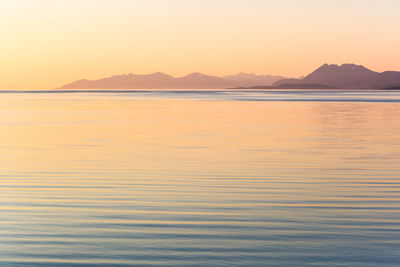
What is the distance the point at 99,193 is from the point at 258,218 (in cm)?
399

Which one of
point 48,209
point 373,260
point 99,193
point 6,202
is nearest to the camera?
point 373,260

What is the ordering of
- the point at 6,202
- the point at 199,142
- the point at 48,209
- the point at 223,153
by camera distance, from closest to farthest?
the point at 48,209 < the point at 6,202 < the point at 223,153 < the point at 199,142

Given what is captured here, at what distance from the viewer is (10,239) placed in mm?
9109

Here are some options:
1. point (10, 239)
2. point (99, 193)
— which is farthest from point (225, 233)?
point (99, 193)

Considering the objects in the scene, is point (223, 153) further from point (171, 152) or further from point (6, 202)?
point (6, 202)

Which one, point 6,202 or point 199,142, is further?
point 199,142

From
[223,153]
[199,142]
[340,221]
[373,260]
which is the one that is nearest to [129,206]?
[340,221]

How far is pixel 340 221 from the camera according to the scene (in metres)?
10.3

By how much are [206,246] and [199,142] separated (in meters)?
16.1

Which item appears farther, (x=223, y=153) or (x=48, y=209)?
(x=223, y=153)

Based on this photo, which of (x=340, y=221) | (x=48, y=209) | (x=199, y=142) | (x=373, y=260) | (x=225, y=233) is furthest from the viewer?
(x=199, y=142)

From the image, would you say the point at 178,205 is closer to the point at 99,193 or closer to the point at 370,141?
the point at 99,193

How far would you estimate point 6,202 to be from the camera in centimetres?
1207

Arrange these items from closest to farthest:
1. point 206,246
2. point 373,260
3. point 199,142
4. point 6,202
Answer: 1. point 373,260
2. point 206,246
3. point 6,202
4. point 199,142
